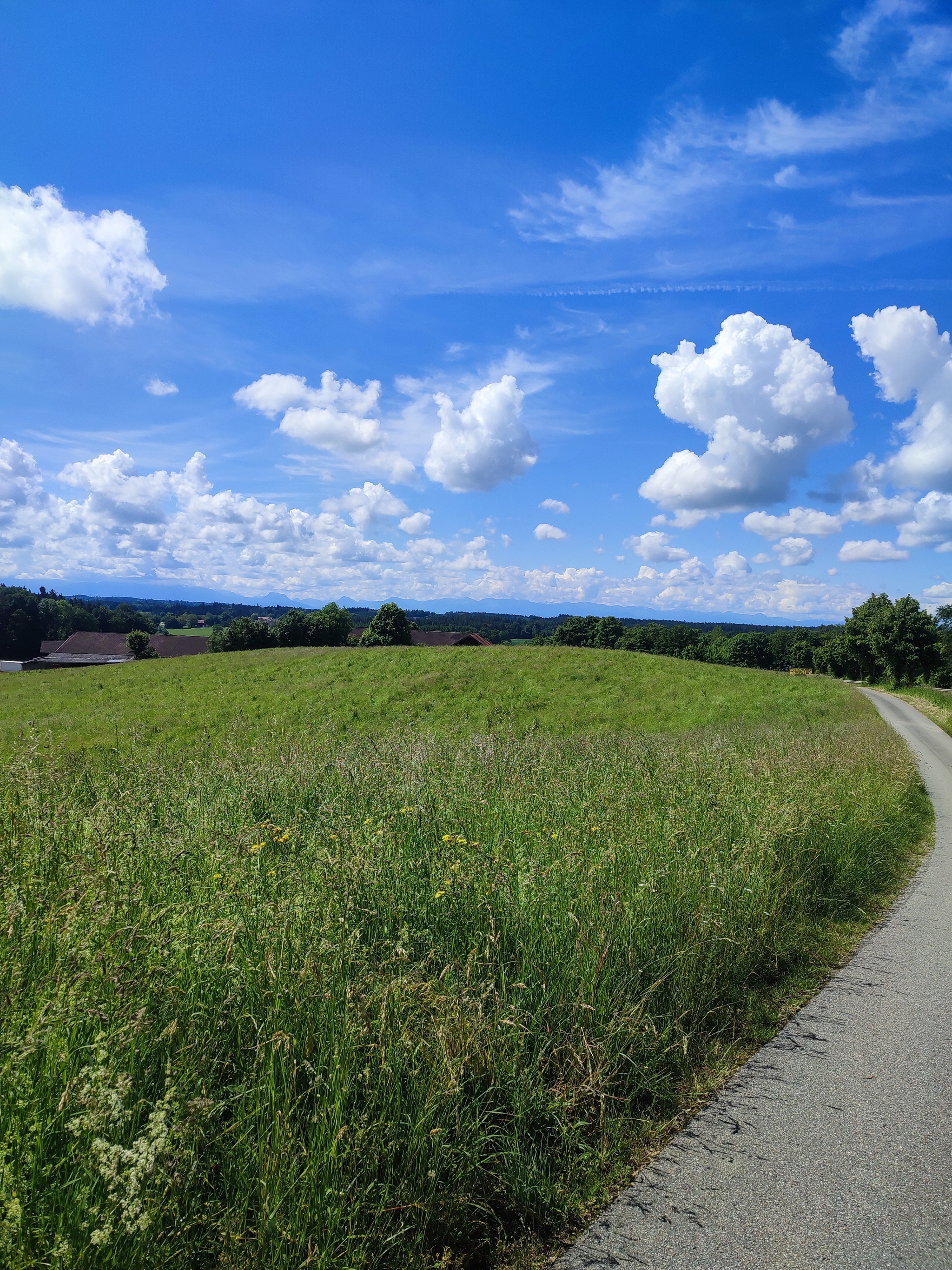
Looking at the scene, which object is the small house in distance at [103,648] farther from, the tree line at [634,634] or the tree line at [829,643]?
the tree line at [829,643]

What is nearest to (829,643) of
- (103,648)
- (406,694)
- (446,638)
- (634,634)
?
(634,634)

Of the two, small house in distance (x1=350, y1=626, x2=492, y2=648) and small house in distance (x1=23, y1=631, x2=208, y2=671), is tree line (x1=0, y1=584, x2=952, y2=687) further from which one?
small house in distance (x1=350, y1=626, x2=492, y2=648)

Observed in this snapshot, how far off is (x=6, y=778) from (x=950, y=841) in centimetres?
1269

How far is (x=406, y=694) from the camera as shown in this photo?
29.9 metres

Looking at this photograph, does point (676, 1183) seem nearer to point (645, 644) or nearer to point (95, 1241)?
point (95, 1241)

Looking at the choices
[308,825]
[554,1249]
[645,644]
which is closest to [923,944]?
[554,1249]

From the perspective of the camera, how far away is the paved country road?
8.96 feet

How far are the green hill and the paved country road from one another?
62.3 feet

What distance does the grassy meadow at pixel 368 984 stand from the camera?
2389 millimetres

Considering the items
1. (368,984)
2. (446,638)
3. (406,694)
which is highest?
(446,638)

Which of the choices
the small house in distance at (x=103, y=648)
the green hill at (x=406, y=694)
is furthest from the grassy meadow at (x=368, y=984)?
the small house in distance at (x=103, y=648)

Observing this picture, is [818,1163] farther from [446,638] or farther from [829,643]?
[829,643]

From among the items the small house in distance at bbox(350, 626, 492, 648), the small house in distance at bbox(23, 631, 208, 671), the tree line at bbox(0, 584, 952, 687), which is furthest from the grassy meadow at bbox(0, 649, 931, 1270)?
the small house in distance at bbox(23, 631, 208, 671)

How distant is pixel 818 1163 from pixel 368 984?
241 centimetres
